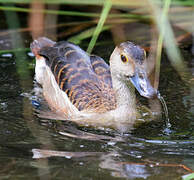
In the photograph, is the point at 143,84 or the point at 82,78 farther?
the point at 82,78

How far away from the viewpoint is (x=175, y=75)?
7.81 m

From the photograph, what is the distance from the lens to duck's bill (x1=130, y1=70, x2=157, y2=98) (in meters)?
5.76

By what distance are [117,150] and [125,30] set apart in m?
4.25

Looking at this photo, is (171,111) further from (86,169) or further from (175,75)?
(86,169)

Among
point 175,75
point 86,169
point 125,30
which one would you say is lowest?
point 86,169

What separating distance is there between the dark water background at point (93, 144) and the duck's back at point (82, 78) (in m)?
0.44

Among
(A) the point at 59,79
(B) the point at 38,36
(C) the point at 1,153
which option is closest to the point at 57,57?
(A) the point at 59,79

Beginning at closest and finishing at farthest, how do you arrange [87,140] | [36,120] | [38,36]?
[87,140] → [36,120] → [38,36]

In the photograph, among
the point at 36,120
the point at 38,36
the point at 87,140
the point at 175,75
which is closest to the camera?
the point at 87,140

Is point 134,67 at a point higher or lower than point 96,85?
higher

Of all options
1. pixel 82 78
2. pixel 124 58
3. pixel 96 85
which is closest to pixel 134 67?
pixel 124 58

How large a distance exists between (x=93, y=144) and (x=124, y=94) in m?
1.08

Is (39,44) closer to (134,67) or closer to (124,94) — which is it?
(124,94)

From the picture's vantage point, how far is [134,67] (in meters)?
5.94
